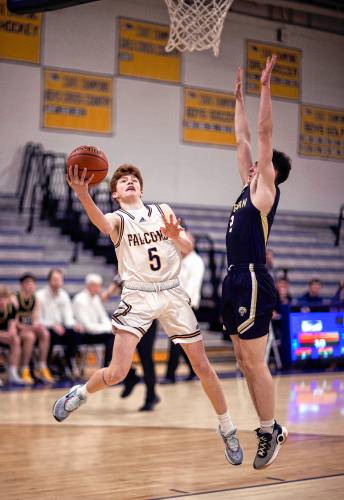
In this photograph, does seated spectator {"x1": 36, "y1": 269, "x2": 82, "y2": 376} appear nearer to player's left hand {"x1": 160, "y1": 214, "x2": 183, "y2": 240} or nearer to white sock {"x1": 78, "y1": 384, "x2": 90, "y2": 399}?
white sock {"x1": 78, "y1": 384, "x2": 90, "y2": 399}

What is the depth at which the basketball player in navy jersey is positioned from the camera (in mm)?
5375

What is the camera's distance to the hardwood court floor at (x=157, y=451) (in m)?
5.23

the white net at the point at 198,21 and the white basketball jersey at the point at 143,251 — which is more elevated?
the white net at the point at 198,21

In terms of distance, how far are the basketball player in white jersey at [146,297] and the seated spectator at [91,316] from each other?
18.3 ft

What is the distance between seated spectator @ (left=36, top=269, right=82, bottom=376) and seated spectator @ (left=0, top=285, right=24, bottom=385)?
1.95ft

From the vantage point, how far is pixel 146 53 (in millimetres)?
17109

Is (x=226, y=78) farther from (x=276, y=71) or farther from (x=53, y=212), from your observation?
(x=53, y=212)

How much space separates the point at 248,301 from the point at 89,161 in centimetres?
134

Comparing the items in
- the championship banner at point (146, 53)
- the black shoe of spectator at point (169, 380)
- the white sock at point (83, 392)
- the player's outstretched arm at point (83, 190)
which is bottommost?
the black shoe of spectator at point (169, 380)

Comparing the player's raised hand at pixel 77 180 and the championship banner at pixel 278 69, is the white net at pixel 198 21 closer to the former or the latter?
the player's raised hand at pixel 77 180

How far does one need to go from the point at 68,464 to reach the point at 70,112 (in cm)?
1103

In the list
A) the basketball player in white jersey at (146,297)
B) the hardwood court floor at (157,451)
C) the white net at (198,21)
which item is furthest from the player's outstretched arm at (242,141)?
the white net at (198,21)

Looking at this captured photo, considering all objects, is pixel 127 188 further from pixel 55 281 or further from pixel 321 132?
pixel 321 132

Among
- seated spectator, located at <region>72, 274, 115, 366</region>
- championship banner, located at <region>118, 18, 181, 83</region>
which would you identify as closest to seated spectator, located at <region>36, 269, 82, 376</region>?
seated spectator, located at <region>72, 274, 115, 366</region>
